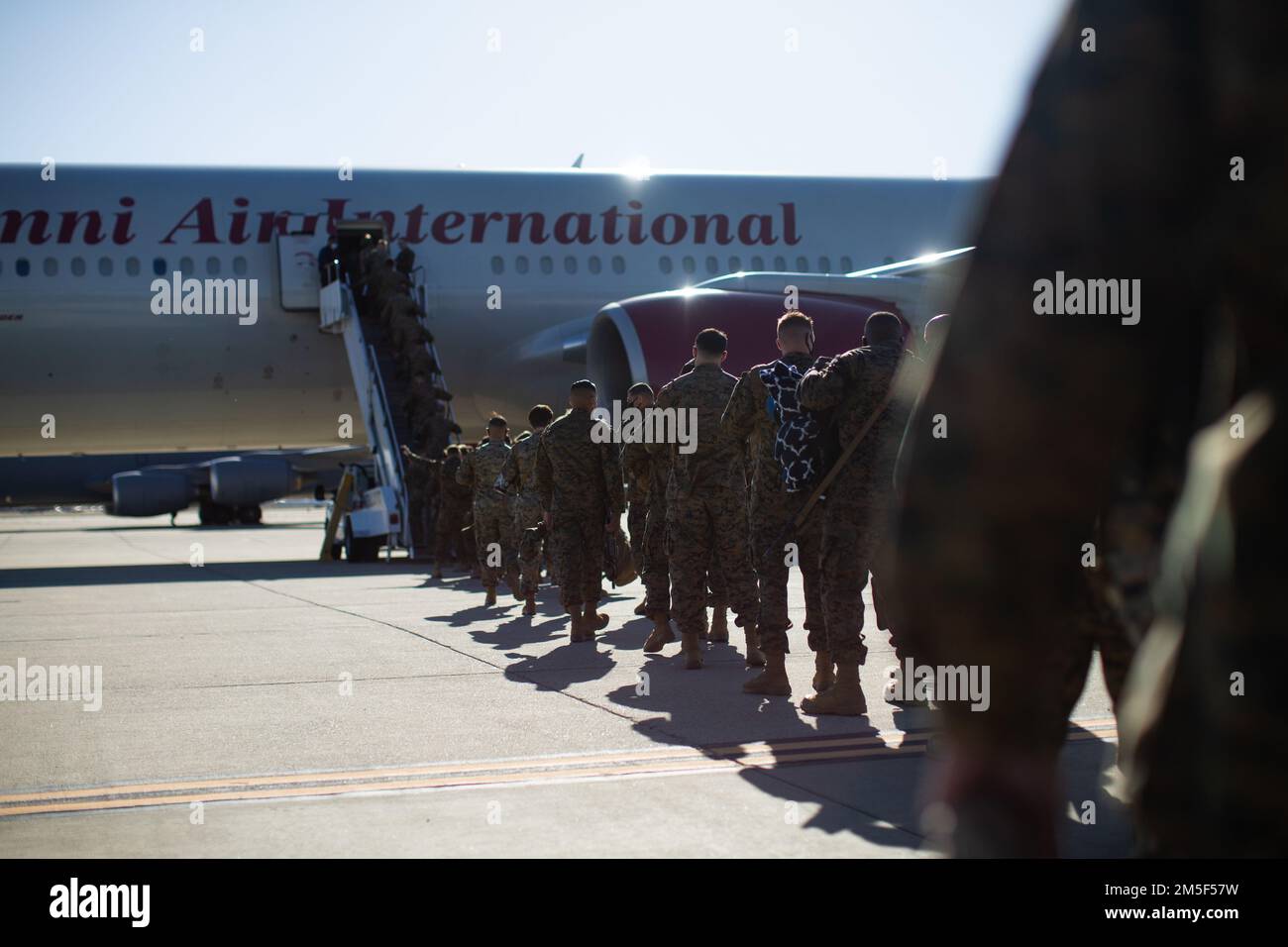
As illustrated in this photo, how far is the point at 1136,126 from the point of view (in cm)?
82

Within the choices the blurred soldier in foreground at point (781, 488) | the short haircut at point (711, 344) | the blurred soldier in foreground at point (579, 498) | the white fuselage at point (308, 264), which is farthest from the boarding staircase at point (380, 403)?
the blurred soldier in foreground at point (781, 488)

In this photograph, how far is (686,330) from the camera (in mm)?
13266

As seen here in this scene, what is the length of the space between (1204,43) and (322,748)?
4865 mm

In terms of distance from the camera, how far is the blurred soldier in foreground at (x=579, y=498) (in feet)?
28.3

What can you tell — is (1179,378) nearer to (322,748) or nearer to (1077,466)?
(1077,466)

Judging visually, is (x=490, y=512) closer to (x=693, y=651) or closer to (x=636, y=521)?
(x=636, y=521)

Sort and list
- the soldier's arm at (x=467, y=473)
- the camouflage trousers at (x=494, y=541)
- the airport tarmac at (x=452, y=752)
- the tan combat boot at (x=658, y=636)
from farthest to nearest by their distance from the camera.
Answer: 1. the soldier's arm at (x=467, y=473)
2. the camouflage trousers at (x=494, y=541)
3. the tan combat boot at (x=658, y=636)
4. the airport tarmac at (x=452, y=752)

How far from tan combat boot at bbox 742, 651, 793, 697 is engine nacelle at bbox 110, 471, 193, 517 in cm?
3140

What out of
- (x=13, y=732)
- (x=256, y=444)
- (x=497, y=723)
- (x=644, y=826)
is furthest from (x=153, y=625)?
(x=256, y=444)

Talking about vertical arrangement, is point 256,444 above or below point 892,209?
below

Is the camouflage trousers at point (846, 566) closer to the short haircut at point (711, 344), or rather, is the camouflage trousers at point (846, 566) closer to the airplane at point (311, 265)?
the short haircut at point (711, 344)

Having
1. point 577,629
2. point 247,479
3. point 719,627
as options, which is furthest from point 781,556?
point 247,479

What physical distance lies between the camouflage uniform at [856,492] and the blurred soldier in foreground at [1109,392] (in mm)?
4947

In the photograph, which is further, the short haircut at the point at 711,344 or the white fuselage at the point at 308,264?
the white fuselage at the point at 308,264
